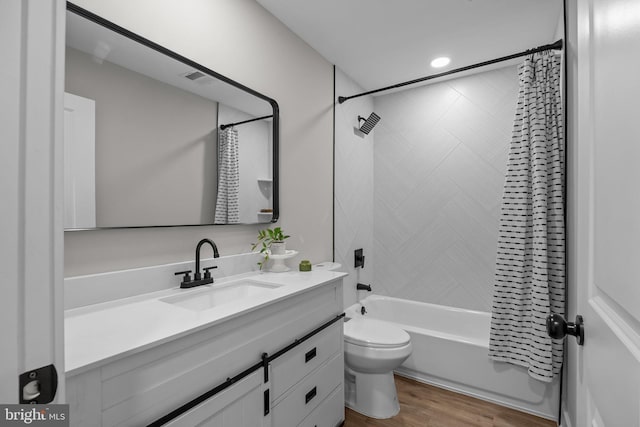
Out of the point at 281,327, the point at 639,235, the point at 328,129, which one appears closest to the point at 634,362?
the point at 639,235

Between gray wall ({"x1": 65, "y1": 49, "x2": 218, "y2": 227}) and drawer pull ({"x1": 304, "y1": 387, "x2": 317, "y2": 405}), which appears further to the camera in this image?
drawer pull ({"x1": 304, "y1": 387, "x2": 317, "y2": 405})

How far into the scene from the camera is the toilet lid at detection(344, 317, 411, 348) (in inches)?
76.5

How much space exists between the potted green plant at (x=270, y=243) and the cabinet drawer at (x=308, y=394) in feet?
2.18

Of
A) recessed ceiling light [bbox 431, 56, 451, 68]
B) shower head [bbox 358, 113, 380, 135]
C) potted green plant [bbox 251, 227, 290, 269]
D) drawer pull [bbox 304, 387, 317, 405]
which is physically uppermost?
recessed ceiling light [bbox 431, 56, 451, 68]

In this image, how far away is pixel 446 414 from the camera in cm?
202

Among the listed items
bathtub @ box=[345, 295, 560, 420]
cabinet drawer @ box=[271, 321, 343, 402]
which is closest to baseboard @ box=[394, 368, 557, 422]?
bathtub @ box=[345, 295, 560, 420]

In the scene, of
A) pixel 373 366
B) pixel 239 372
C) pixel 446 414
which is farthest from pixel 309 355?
pixel 446 414

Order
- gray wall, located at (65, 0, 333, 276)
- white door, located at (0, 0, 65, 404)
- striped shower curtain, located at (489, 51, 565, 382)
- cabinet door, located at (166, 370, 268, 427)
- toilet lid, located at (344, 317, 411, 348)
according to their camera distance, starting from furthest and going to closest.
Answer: toilet lid, located at (344, 317, 411, 348), striped shower curtain, located at (489, 51, 565, 382), gray wall, located at (65, 0, 333, 276), cabinet door, located at (166, 370, 268, 427), white door, located at (0, 0, 65, 404)

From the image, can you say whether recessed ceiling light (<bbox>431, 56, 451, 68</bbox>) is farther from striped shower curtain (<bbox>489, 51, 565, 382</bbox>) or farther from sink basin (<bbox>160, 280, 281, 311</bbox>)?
sink basin (<bbox>160, 280, 281, 311</bbox>)

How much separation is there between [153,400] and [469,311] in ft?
8.40

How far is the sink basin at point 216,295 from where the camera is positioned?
135cm

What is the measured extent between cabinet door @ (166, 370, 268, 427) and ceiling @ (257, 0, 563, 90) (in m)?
2.01

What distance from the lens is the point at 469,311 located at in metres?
2.72

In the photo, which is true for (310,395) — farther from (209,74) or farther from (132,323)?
(209,74)
